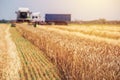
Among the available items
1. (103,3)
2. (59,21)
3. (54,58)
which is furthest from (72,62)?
(59,21)

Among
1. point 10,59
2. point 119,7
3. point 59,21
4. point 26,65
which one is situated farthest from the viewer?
point 59,21

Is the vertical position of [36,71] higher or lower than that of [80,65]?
lower

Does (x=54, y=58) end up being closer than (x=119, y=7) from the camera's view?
Yes

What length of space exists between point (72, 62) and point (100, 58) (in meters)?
1.11

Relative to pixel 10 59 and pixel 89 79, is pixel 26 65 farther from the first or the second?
pixel 89 79

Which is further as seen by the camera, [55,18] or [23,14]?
[55,18]

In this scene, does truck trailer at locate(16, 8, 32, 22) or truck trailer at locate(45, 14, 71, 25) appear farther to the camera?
truck trailer at locate(45, 14, 71, 25)

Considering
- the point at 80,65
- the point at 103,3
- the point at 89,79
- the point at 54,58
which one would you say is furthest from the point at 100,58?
the point at 103,3

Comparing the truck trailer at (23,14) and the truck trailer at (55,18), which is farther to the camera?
the truck trailer at (55,18)

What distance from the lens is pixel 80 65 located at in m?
4.75

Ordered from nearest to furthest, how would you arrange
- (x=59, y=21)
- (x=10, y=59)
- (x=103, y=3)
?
(x=10, y=59)
(x=103, y=3)
(x=59, y=21)

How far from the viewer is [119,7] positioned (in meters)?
10.4

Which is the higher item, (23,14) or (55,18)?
(23,14)

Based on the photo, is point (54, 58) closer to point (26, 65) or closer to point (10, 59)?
point (26, 65)
